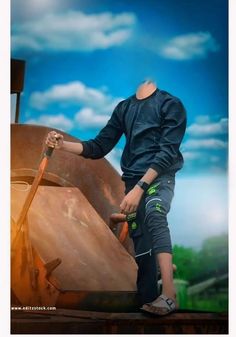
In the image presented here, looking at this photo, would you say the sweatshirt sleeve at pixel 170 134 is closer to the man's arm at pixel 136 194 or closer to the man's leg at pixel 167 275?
the man's arm at pixel 136 194

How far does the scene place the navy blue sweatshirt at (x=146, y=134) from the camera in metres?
4.03

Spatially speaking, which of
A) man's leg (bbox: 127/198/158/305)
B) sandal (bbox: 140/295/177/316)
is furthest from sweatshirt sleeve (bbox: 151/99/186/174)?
sandal (bbox: 140/295/177/316)

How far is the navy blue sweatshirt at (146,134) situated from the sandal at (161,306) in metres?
0.77

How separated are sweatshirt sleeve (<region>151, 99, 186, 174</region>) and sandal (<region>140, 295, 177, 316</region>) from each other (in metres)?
0.78

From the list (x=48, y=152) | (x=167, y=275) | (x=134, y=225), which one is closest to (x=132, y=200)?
(x=134, y=225)

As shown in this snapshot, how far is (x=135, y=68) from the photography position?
162 inches

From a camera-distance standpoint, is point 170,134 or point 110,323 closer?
point 110,323

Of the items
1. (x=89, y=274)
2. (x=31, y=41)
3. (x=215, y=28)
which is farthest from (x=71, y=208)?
(x=215, y=28)

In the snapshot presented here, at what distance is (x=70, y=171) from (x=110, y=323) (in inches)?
40.3

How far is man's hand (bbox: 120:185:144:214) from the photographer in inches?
157

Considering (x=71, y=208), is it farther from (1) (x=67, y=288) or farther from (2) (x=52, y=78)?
(2) (x=52, y=78)

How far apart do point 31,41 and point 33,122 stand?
0.51 m

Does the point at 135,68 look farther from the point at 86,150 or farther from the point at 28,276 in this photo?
the point at 28,276

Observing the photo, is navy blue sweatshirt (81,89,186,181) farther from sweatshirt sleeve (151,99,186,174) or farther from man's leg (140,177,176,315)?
man's leg (140,177,176,315)
